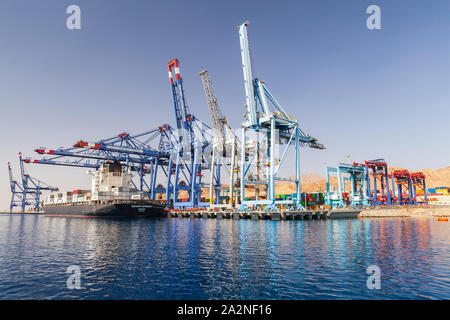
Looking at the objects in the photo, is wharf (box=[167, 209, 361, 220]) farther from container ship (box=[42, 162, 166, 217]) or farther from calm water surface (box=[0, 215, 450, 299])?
calm water surface (box=[0, 215, 450, 299])

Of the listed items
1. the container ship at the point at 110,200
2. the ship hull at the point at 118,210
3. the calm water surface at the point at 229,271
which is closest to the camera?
the calm water surface at the point at 229,271

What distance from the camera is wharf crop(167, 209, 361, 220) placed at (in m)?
53.6

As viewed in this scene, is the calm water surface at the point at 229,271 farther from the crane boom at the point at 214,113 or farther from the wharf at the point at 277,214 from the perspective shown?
the crane boom at the point at 214,113

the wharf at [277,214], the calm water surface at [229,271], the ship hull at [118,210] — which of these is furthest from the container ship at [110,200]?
the calm water surface at [229,271]

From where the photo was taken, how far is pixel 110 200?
68.3 metres

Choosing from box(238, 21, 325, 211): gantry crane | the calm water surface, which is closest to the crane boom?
box(238, 21, 325, 211): gantry crane

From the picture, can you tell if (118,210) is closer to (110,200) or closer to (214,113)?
(110,200)

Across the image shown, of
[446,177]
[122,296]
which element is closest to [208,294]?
[122,296]

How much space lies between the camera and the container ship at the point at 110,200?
216 feet

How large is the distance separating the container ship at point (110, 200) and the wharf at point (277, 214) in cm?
1089

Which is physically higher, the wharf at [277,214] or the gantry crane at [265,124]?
the gantry crane at [265,124]

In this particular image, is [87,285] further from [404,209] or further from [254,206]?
[404,209]

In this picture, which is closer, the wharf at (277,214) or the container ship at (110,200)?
the wharf at (277,214)
